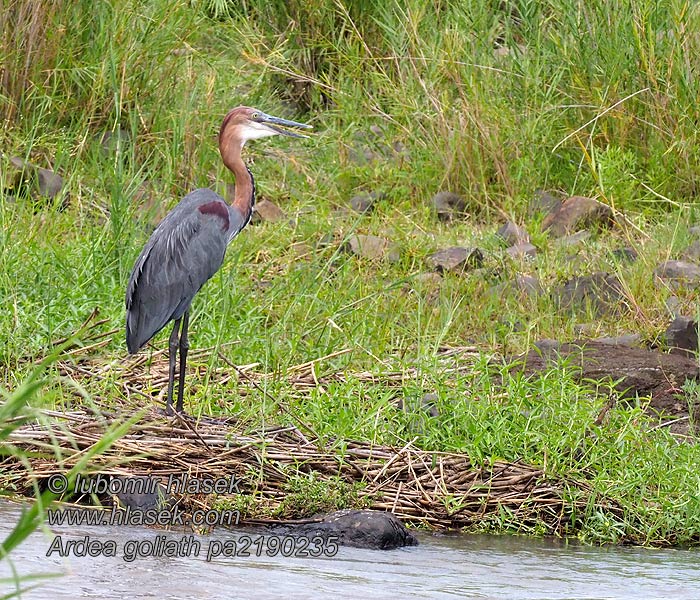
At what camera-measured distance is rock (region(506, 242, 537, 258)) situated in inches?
303

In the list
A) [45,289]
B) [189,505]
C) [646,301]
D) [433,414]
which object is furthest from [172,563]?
[646,301]

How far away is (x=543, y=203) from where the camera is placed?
8.48 m

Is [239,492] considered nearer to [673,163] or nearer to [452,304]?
[452,304]

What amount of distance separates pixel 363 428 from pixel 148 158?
11.5 feet

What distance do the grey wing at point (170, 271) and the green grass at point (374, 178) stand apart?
1.02 ft

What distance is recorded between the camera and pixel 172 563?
4.04m

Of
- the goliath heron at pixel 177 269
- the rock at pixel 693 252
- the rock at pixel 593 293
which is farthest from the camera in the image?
the rock at pixel 693 252

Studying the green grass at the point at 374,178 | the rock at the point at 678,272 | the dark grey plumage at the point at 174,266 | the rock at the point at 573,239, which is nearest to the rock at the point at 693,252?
the green grass at the point at 374,178

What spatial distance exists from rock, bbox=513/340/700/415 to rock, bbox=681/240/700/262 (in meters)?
1.35

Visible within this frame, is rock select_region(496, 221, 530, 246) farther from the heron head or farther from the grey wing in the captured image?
the grey wing

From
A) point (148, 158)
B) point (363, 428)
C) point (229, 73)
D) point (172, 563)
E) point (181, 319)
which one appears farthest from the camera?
point (229, 73)

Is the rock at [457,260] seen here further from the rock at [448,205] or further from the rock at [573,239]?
the rock at [448,205]

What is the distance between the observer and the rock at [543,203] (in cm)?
841

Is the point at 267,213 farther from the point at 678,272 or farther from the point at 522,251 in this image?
the point at 678,272
